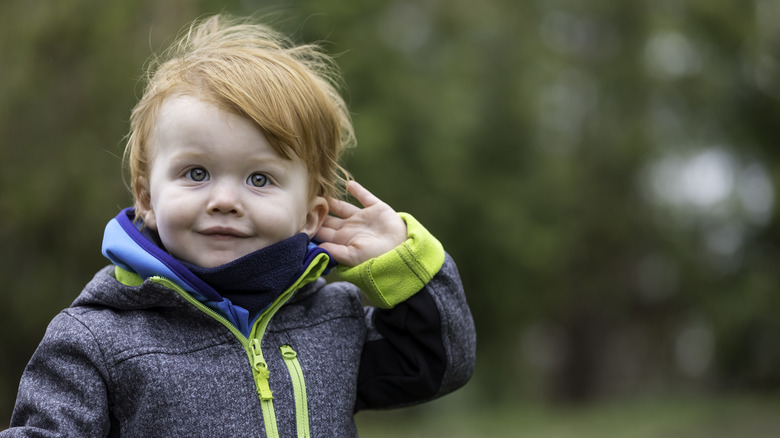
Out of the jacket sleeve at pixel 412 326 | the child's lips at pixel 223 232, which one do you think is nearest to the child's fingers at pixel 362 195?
the jacket sleeve at pixel 412 326

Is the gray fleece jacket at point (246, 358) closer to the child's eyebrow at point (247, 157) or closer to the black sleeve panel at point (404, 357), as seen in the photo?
the black sleeve panel at point (404, 357)

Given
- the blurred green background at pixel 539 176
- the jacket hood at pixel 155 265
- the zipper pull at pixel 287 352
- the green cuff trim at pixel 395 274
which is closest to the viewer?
the jacket hood at pixel 155 265

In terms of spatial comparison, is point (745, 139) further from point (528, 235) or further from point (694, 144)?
point (528, 235)

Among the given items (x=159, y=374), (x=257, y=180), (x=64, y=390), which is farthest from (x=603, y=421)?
(x=64, y=390)

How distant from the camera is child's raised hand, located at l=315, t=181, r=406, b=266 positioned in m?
1.89

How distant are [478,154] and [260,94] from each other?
660cm

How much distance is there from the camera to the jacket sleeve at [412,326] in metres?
1.84

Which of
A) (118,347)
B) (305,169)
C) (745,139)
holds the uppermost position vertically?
(305,169)

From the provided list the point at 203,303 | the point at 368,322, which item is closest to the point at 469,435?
the point at 368,322

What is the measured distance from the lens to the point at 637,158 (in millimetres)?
8969

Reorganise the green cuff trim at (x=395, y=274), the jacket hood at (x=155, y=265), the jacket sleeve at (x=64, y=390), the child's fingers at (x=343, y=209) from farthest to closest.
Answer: the child's fingers at (x=343, y=209), the green cuff trim at (x=395, y=274), the jacket hood at (x=155, y=265), the jacket sleeve at (x=64, y=390)

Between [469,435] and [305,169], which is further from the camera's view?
[469,435]

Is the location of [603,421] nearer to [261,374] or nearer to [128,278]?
[261,374]

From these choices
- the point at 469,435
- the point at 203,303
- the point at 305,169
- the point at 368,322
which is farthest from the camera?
the point at 469,435
